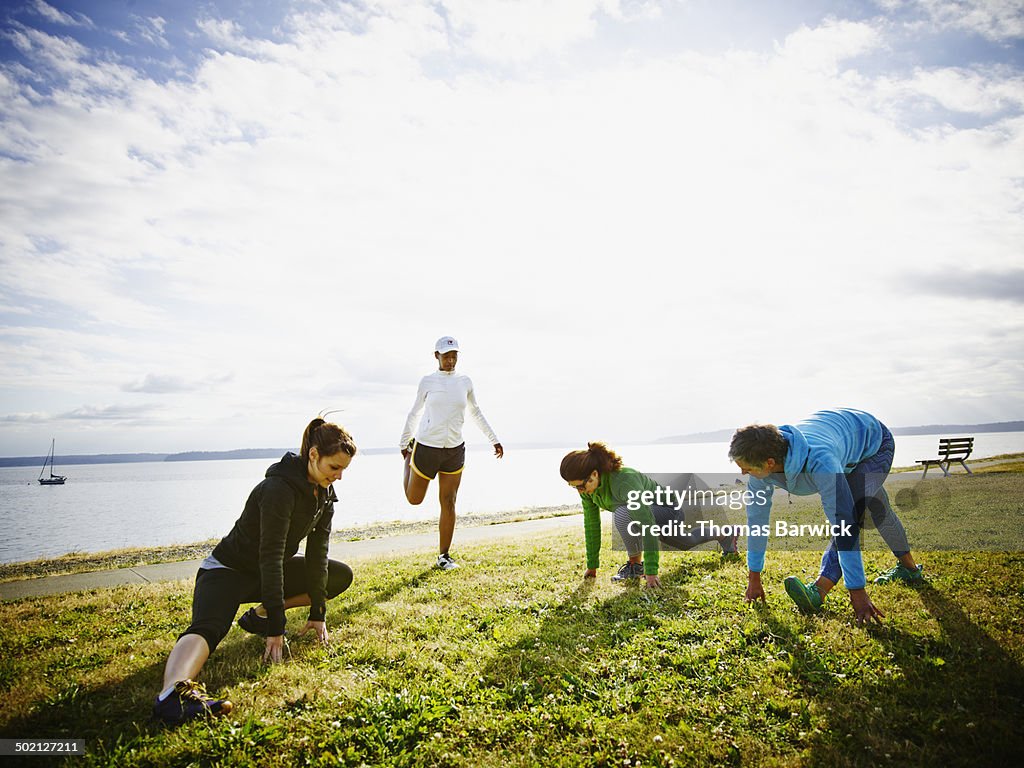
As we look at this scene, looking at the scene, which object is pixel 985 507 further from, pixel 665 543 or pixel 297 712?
pixel 297 712

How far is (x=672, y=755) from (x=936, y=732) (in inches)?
64.0

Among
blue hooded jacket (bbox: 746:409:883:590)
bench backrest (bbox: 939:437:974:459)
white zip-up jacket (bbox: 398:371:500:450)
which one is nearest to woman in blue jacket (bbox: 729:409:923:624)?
blue hooded jacket (bbox: 746:409:883:590)

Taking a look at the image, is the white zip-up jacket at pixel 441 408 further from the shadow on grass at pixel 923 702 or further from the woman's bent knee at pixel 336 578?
the shadow on grass at pixel 923 702

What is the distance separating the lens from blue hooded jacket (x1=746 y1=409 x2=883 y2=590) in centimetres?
480

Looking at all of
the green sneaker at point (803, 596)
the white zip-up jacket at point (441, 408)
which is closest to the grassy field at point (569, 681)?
the green sneaker at point (803, 596)

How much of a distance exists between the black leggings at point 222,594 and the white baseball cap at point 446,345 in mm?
4140

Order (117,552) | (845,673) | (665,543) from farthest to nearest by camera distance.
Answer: (117,552)
(665,543)
(845,673)

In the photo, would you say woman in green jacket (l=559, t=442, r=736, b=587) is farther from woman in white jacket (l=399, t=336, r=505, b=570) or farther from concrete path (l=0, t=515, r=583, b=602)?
concrete path (l=0, t=515, r=583, b=602)

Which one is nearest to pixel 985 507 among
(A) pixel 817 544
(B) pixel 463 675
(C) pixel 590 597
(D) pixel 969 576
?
(A) pixel 817 544

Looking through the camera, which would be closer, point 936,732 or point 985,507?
point 936,732

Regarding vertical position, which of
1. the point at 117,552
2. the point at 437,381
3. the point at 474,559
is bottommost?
the point at 117,552

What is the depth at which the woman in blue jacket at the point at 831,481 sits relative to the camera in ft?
15.8

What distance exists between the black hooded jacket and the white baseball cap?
386 centimetres

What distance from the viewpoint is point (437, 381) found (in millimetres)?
8469
